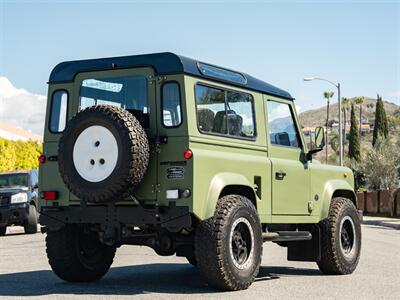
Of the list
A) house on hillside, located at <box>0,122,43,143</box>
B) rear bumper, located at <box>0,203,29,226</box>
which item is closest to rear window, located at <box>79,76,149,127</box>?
rear bumper, located at <box>0,203,29,226</box>

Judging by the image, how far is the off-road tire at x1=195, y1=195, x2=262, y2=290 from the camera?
8.70m

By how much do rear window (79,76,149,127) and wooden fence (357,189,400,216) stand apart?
137ft

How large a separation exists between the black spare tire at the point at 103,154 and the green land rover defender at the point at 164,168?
0.04 ft

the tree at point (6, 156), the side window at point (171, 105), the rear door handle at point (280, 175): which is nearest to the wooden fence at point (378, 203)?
the tree at point (6, 156)

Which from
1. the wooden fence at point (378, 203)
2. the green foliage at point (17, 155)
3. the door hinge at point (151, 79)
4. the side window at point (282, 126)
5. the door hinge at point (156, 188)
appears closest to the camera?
the door hinge at point (156, 188)

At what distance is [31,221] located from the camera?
2231cm

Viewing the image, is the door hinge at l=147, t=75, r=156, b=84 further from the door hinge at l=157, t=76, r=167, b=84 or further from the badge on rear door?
the badge on rear door

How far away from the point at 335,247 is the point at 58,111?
4200mm

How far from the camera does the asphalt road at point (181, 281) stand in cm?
878

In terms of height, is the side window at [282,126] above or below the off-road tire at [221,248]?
above

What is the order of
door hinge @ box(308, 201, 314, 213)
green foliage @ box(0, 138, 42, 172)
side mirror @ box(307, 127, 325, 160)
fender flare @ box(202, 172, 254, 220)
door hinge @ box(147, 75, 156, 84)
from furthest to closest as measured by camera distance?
green foliage @ box(0, 138, 42, 172), side mirror @ box(307, 127, 325, 160), door hinge @ box(308, 201, 314, 213), door hinge @ box(147, 75, 156, 84), fender flare @ box(202, 172, 254, 220)

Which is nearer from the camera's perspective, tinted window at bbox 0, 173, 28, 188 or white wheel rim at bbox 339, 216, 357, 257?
white wheel rim at bbox 339, 216, 357, 257

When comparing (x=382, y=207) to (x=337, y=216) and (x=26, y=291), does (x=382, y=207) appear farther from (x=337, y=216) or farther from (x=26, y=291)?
(x=26, y=291)

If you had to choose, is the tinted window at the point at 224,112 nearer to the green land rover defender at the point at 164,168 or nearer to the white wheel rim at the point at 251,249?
the green land rover defender at the point at 164,168
